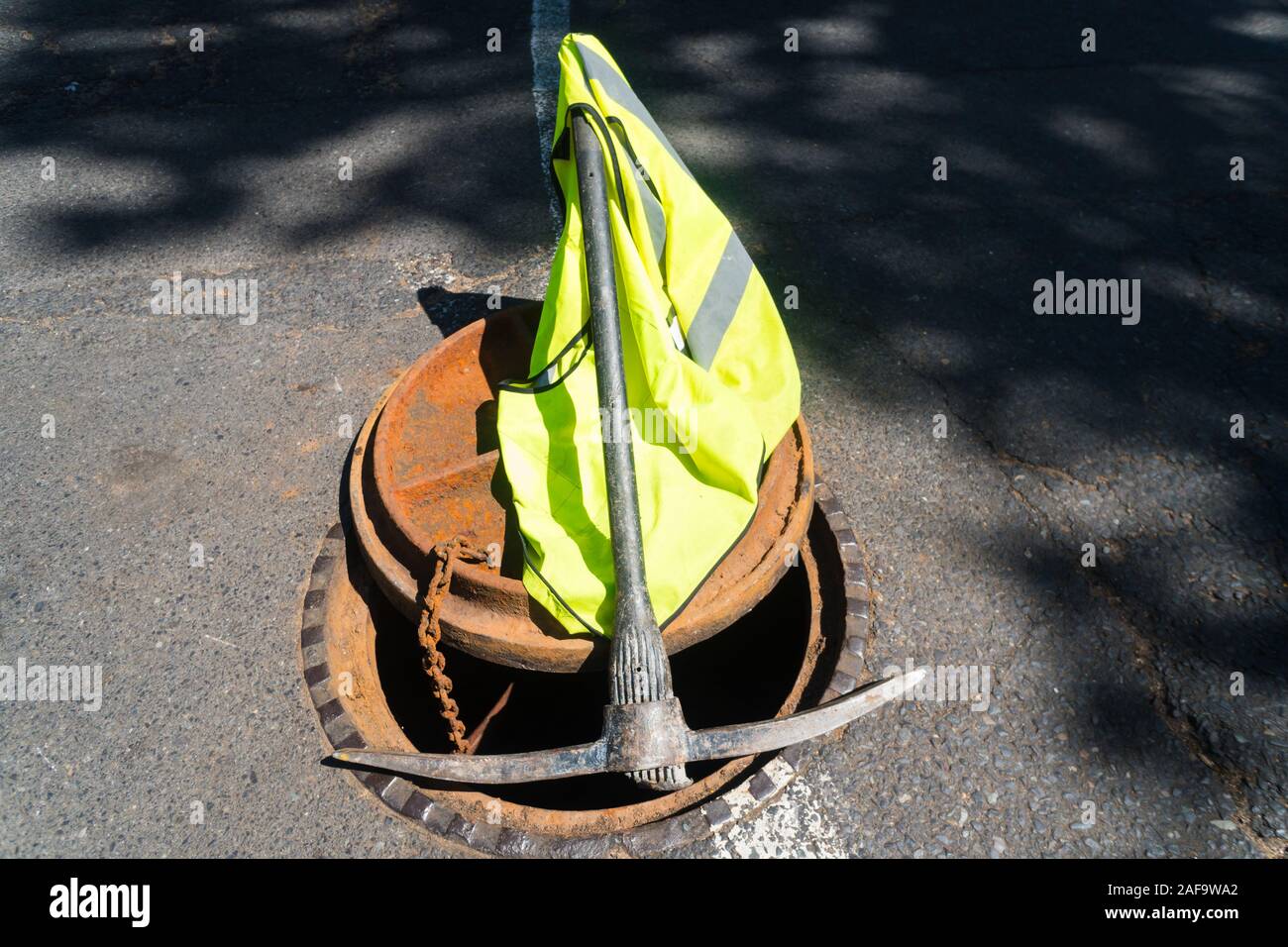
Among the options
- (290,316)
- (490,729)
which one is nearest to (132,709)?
(490,729)

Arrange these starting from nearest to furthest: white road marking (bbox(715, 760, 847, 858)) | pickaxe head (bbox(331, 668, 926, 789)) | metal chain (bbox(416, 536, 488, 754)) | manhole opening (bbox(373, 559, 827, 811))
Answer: pickaxe head (bbox(331, 668, 926, 789)) < white road marking (bbox(715, 760, 847, 858)) < metal chain (bbox(416, 536, 488, 754)) < manhole opening (bbox(373, 559, 827, 811))

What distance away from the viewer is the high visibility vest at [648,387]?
7.76 feet

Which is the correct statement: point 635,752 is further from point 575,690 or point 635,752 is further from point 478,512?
point 575,690

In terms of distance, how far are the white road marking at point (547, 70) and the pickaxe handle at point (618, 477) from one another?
4.84ft

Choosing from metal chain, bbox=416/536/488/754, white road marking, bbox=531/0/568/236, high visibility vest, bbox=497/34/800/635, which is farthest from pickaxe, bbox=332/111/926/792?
white road marking, bbox=531/0/568/236

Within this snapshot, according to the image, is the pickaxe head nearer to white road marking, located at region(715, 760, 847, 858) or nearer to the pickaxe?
the pickaxe

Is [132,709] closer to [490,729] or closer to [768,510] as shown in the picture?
[490,729]

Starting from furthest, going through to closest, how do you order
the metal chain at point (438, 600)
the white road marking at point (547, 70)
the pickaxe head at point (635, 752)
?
the white road marking at point (547, 70)
the metal chain at point (438, 600)
the pickaxe head at point (635, 752)

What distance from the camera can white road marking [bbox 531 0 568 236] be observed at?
14.3ft

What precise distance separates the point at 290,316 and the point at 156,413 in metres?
0.66

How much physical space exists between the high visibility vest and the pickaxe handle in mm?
56

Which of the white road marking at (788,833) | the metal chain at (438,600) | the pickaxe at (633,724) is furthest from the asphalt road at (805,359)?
the metal chain at (438,600)

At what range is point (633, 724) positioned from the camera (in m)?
2.06

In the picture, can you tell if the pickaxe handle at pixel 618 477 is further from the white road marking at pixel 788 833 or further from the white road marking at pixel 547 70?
the white road marking at pixel 547 70
